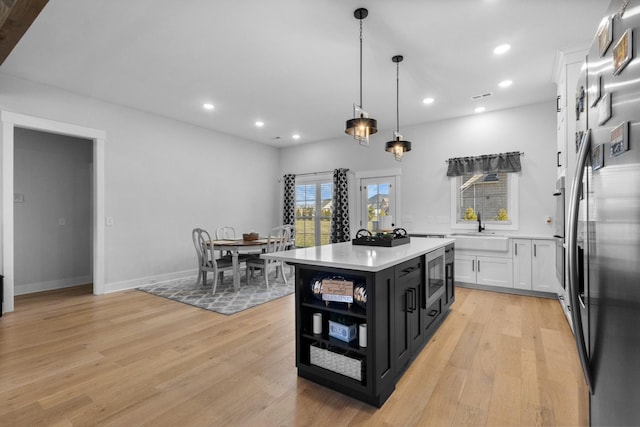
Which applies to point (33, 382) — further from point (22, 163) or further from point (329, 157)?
point (329, 157)

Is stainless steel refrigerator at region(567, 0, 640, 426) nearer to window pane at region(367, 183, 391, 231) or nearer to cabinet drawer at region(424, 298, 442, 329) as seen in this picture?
cabinet drawer at region(424, 298, 442, 329)

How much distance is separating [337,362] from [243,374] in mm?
767

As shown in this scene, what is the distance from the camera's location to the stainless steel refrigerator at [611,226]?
69 centimetres

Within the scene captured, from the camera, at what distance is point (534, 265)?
439 cm

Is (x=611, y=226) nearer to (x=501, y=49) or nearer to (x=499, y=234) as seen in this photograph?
(x=501, y=49)

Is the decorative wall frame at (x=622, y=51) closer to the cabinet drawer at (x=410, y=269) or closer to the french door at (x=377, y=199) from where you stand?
the cabinet drawer at (x=410, y=269)

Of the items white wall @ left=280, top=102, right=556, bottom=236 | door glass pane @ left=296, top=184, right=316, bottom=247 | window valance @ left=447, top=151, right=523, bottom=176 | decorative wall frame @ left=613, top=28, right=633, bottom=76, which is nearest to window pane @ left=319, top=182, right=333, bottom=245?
door glass pane @ left=296, top=184, right=316, bottom=247

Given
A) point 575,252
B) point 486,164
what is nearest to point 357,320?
point 575,252

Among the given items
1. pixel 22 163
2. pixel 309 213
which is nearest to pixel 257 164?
pixel 309 213

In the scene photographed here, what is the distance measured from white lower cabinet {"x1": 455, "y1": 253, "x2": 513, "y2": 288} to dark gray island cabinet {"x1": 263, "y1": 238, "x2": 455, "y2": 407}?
286 centimetres

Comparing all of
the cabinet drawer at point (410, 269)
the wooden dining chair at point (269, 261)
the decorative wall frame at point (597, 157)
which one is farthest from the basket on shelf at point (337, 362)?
the wooden dining chair at point (269, 261)

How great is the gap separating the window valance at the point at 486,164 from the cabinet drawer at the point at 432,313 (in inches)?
117

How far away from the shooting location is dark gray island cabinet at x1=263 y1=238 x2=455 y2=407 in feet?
6.15

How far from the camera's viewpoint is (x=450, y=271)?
11.6 ft
